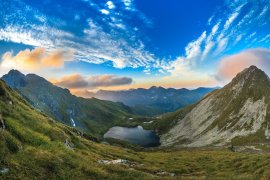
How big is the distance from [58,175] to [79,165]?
16.8 feet

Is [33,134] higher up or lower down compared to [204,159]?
higher up

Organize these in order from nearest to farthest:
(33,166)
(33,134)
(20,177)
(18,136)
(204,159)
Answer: (20,177) → (33,166) → (18,136) → (33,134) → (204,159)

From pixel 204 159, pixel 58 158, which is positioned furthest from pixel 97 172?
pixel 204 159

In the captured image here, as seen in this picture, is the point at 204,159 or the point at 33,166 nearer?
the point at 33,166

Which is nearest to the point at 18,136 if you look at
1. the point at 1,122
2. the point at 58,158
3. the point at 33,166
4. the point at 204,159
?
the point at 1,122

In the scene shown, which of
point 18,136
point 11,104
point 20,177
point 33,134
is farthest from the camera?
point 11,104

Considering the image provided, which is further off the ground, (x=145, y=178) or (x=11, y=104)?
(x=11, y=104)

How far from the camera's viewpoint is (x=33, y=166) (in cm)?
2677

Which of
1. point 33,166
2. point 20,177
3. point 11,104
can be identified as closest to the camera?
point 20,177

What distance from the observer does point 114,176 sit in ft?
104

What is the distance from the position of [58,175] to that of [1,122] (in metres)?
9.96

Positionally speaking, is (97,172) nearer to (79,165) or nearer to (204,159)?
(79,165)

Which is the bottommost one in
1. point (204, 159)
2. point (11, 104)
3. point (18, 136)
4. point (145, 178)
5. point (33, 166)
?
point (204, 159)

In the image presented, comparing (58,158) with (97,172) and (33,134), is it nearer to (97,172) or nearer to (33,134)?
(97,172)
